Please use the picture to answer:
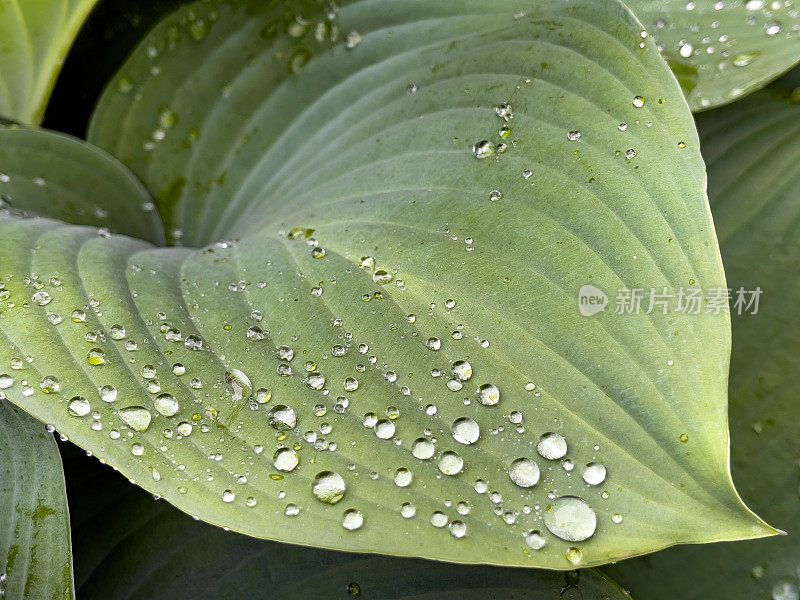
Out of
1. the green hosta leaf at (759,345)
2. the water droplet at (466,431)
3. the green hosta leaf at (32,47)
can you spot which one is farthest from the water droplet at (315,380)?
the green hosta leaf at (32,47)

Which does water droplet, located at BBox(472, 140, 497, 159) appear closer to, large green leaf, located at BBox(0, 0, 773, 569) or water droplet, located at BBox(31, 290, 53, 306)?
large green leaf, located at BBox(0, 0, 773, 569)

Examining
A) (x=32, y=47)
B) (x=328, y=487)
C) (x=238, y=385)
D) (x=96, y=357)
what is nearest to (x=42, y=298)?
(x=96, y=357)

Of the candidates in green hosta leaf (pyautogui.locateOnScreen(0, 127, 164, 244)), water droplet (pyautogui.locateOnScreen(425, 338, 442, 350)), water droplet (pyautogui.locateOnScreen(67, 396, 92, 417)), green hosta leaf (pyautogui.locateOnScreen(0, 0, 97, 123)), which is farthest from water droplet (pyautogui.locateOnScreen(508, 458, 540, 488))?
green hosta leaf (pyautogui.locateOnScreen(0, 0, 97, 123))

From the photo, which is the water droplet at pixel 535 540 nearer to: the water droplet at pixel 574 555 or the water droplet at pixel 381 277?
the water droplet at pixel 574 555

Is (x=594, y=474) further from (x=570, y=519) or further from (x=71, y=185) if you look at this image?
(x=71, y=185)

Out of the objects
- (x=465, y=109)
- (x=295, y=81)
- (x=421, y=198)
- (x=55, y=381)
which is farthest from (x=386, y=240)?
(x=295, y=81)
